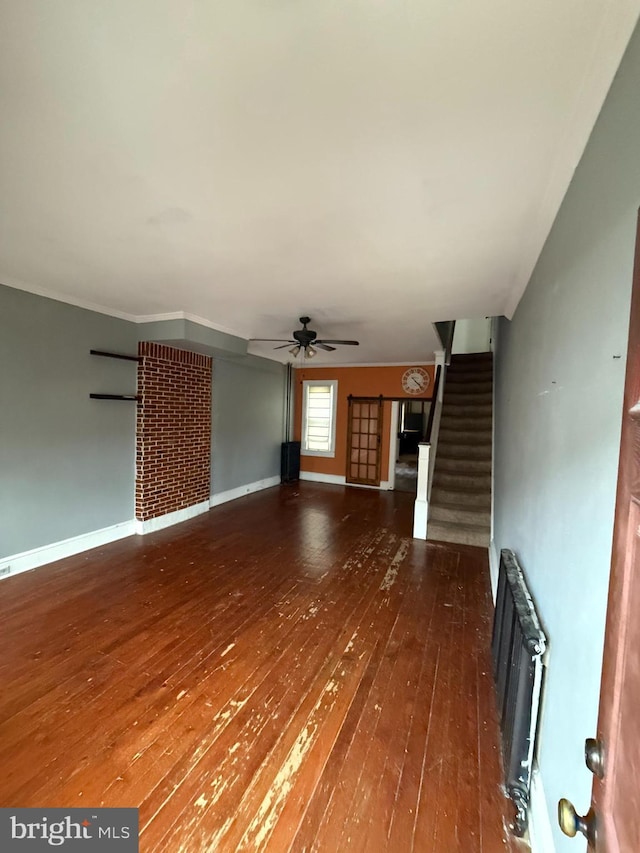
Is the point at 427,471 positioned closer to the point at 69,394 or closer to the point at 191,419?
the point at 191,419

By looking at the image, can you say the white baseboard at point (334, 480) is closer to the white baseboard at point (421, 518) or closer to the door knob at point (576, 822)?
the white baseboard at point (421, 518)

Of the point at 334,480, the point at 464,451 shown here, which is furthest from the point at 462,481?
the point at 334,480

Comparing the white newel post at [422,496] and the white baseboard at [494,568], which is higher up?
the white newel post at [422,496]

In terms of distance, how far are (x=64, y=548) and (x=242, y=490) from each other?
3057 mm

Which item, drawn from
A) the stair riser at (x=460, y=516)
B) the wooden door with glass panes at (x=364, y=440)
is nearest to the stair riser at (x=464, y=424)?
the stair riser at (x=460, y=516)

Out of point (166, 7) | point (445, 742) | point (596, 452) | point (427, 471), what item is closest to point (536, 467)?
point (596, 452)

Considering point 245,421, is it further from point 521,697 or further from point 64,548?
point 521,697

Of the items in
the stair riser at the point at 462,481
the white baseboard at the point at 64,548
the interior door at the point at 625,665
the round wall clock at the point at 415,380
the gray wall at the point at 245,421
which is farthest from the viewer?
the round wall clock at the point at 415,380

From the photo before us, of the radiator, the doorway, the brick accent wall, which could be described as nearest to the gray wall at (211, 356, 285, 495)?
the brick accent wall

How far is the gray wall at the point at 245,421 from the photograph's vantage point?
5891 millimetres

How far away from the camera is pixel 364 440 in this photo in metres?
7.61

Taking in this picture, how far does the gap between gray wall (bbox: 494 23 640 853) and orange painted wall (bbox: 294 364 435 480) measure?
558cm

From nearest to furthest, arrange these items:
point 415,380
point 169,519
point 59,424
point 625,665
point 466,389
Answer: point 625,665 < point 59,424 < point 169,519 < point 466,389 < point 415,380

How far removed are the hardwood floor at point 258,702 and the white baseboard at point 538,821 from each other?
0.10m
